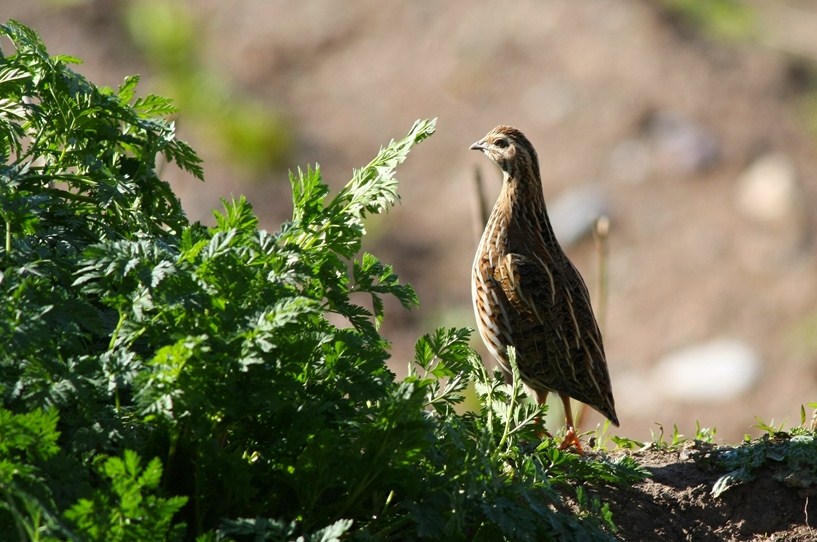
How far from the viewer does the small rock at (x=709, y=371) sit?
1024 cm

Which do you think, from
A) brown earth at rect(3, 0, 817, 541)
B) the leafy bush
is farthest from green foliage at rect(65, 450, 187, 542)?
brown earth at rect(3, 0, 817, 541)

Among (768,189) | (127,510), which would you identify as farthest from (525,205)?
(768,189)

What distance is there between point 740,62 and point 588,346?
8060mm

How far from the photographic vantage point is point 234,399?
11.2 feet

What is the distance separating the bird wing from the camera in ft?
18.6

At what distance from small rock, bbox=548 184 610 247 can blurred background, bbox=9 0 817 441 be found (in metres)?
0.02

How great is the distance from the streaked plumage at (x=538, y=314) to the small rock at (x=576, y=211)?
18.2 ft

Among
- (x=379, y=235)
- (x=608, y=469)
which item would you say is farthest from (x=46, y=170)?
(x=379, y=235)

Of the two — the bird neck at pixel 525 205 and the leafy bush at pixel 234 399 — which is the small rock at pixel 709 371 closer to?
the bird neck at pixel 525 205

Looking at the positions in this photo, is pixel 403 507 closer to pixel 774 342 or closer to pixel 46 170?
pixel 46 170

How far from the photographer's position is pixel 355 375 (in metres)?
3.67

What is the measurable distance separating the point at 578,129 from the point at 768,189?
217 cm

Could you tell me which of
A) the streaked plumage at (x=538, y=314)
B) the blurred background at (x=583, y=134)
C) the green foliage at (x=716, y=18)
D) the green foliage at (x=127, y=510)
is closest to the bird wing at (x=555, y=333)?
the streaked plumage at (x=538, y=314)

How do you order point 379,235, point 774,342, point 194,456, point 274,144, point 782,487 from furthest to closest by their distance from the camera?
point 274,144 < point 379,235 < point 774,342 < point 782,487 < point 194,456
